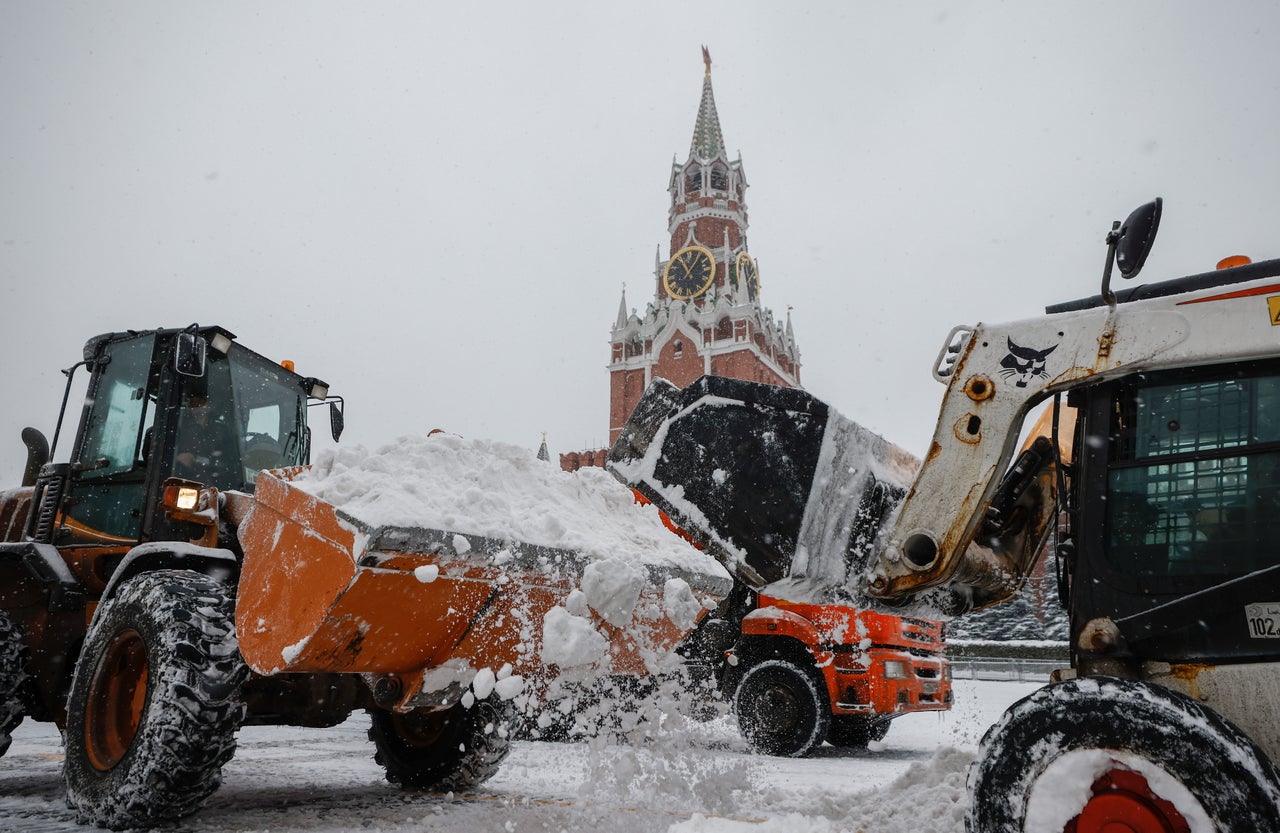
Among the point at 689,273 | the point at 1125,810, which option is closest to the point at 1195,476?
the point at 1125,810

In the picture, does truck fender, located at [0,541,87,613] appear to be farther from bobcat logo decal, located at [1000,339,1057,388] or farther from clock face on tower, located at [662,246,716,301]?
clock face on tower, located at [662,246,716,301]

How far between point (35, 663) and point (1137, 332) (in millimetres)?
5407

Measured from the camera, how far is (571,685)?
3693 millimetres

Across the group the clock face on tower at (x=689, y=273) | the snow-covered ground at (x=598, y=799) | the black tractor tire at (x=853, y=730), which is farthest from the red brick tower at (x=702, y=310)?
the snow-covered ground at (x=598, y=799)

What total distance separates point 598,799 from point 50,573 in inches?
126

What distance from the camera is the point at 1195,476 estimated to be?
2.57m

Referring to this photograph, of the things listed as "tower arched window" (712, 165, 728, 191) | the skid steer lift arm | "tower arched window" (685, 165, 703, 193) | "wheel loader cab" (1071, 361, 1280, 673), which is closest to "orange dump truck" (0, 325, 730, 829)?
the skid steer lift arm

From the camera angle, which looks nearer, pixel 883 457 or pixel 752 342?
pixel 883 457

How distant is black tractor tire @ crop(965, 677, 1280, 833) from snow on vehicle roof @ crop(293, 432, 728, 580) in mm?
1809

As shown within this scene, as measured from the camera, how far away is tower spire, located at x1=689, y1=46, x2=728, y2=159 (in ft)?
191

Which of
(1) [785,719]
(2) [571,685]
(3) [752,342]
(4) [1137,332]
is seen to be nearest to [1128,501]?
(4) [1137,332]

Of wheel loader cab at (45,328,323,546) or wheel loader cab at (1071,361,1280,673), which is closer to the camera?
wheel loader cab at (1071,361,1280,673)

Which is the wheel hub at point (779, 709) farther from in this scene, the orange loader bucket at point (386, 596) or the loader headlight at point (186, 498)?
the loader headlight at point (186, 498)

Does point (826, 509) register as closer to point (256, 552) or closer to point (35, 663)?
point (256, 552)
